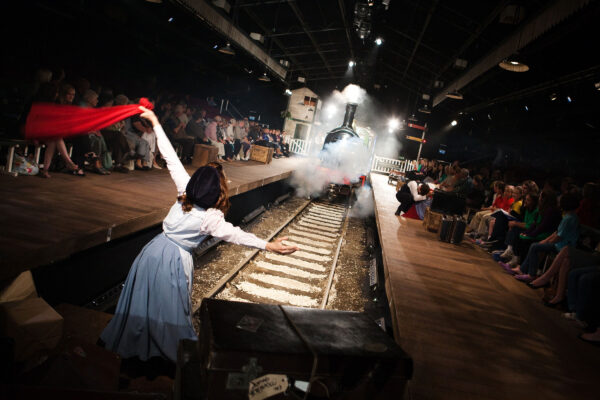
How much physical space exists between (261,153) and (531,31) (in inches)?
413

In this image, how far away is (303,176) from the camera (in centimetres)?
1630

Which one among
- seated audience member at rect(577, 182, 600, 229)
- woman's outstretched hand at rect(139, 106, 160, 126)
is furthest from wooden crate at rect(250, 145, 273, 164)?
woman's outstretched hand at rect(139, 106, 160, 126)

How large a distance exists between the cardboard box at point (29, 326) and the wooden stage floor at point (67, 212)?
381 millimetres

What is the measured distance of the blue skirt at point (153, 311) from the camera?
2.83 meters

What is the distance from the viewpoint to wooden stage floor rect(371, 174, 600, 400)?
2449 millimetres

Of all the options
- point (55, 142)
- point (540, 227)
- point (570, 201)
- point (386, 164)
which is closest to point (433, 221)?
point (540, 227)

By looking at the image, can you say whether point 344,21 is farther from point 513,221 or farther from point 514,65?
point 513,221

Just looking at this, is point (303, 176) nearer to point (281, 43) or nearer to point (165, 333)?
point (281, 43)

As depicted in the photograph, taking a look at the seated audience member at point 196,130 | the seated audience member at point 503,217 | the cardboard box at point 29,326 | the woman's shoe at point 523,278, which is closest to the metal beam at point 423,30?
the seated audience member at point 503,217

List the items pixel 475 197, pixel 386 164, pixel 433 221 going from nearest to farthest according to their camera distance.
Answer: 1. pixel 433 221
2. pixel 475 197
3. pixel 386 164

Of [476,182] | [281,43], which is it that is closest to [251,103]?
[281,43]

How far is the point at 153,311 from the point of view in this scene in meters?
2.88

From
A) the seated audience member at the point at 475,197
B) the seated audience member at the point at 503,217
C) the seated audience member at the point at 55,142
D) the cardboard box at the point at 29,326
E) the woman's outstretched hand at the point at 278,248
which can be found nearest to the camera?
the woman's outstretched hand at the point at 278,248

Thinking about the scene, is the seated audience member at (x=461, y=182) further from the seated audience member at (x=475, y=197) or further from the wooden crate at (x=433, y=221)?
the wooden crate at (x=433, y=221)
